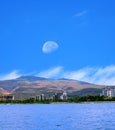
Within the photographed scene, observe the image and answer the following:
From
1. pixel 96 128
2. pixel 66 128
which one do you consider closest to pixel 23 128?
pixel 66 128

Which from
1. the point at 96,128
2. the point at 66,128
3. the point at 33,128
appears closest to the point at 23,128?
the point at 33,128

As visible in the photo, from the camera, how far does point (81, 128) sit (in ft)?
207

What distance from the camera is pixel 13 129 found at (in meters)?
63.4

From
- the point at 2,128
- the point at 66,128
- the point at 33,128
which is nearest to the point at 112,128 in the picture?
the point at 66,128

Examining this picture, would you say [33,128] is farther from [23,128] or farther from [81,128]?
[81,128]

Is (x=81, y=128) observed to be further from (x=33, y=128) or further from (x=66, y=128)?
(x=33, y=128)

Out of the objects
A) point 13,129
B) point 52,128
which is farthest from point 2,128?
point 52,128

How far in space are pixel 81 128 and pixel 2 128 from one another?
1106cm

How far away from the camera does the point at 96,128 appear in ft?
205

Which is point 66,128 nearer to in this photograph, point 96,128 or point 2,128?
point 96,128

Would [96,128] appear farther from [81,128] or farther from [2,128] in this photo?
[2,128]

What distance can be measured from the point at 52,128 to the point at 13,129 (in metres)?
5.28

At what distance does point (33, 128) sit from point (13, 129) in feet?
9.19

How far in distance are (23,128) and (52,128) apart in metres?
4.15
